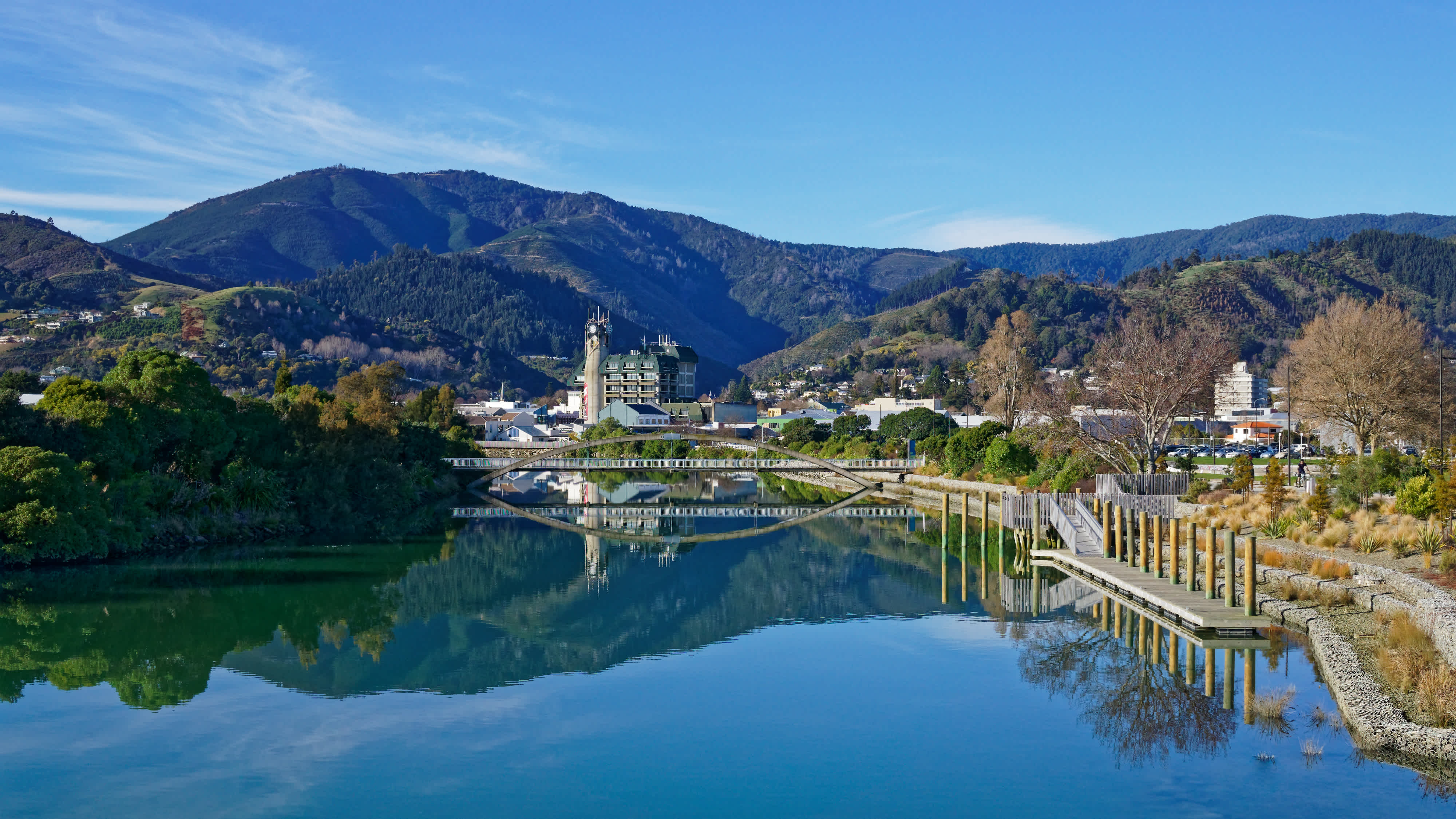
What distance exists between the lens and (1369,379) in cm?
4281

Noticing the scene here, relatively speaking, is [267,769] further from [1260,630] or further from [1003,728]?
Answer: [1260,630]

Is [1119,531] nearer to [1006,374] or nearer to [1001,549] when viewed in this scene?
[1001,549]

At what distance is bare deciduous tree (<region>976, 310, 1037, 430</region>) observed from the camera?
68.2 metres

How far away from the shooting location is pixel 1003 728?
1672 cm

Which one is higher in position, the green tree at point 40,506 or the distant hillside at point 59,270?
the distant hillside at point 59,270

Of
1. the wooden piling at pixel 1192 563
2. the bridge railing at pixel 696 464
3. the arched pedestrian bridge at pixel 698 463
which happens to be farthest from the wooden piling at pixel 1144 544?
the bridge railing at pixel 696 464

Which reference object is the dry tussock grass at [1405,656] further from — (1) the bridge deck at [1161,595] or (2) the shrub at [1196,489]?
(2) the shrub at [1196,489]

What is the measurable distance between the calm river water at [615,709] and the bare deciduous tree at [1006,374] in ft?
127

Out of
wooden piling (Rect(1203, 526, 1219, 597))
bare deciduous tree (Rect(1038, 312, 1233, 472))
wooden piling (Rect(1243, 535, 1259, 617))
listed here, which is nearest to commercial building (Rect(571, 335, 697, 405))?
bare deciduous tree (Rect(1038, 312, 1233, 472))

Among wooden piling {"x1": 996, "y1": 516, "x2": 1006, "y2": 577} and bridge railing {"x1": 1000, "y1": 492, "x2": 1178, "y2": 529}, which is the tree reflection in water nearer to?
wooden piling {"x1": 996, "y1": 516, "x2": 1006, "y2": 577}

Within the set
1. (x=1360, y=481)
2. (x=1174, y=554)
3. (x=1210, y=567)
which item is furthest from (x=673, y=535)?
(x=1210, y=567)

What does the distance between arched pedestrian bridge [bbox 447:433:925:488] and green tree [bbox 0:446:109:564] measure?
33.6m

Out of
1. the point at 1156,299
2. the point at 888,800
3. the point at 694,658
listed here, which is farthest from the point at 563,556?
the point at 1156,299

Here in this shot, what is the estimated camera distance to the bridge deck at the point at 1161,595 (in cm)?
2050
